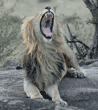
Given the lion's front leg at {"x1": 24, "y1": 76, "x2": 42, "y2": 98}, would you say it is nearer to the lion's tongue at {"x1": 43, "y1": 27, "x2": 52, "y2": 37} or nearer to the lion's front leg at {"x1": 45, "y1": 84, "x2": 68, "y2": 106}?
the lion's front leg at {"x1": 45, "y1": 84, "x2": 68, "y2": 106}

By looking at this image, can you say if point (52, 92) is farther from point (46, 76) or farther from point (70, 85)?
point (70, 85)

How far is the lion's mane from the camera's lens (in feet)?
8.28

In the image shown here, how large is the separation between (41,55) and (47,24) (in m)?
0.57

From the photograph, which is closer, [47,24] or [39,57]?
[39,57]

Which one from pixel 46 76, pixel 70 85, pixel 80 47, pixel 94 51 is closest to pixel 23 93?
pixel 46 76

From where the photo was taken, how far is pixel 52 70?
257 centimetres

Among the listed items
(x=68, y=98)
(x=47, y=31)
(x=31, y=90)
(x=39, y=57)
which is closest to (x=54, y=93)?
(x=68, y=98)

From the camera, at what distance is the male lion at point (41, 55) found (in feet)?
8.25

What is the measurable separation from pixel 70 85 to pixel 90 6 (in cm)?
1302

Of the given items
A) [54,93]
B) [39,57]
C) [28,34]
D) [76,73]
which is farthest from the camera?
[76,73]

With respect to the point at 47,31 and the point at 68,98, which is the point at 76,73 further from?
the point at 47,31

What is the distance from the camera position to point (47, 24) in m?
2.67

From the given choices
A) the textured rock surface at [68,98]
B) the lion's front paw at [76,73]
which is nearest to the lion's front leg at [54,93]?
the textured rock surface at [68,98]

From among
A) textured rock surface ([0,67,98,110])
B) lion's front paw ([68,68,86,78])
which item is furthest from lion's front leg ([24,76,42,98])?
lion's front paw ([68,68,86,78])
